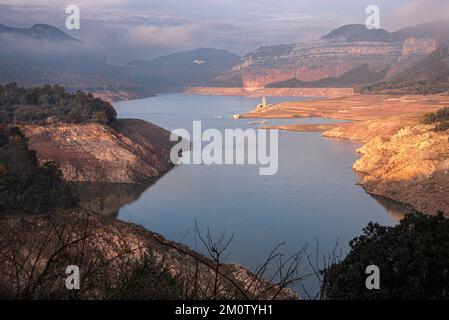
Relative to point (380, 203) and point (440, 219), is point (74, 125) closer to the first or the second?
point (380, 203)

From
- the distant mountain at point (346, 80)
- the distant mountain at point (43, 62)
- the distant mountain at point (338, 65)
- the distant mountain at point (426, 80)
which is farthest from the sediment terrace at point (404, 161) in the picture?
the distant mountain at point (338, 65)

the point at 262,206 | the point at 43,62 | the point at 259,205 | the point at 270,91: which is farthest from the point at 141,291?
the point at 43,62

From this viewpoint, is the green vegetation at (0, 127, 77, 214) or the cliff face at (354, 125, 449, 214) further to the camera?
the cliff face at (354, 125, 449, 214)

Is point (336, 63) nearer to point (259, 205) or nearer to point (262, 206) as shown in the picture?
point (259, 205)

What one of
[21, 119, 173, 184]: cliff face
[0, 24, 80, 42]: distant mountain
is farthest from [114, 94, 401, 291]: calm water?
[0, 24, 80, 42]: distant mountain

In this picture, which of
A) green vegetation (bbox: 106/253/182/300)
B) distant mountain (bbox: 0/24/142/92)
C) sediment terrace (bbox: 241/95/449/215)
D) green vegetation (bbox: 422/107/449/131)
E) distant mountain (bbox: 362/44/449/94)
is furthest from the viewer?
distant mountain (bbox: 0/24/142/92)

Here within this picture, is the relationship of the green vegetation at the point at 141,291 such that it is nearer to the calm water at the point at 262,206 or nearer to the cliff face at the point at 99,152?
the calm water at the point at 262,206

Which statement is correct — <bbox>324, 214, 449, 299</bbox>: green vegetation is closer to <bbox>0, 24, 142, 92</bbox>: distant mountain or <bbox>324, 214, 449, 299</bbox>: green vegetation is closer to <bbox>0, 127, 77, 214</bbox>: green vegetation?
<bbox>0, 127, 77, 214</bbox>: green vegetation
